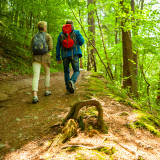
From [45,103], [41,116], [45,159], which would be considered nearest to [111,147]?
[45,159]

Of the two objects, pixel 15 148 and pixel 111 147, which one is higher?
pixel 111 147

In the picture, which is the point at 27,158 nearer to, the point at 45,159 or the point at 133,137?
the point at 45,159

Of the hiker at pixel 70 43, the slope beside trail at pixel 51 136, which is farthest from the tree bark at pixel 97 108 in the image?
the hiker at pixel 70 43

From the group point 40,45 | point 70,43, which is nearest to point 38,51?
point 40,45

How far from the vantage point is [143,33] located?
562cm

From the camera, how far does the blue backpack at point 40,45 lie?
3566 millimetres

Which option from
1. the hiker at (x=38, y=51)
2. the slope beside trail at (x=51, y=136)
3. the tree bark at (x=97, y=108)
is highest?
the hiker at (x=38, y=51)

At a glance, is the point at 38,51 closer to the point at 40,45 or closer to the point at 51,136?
the point at 40,45

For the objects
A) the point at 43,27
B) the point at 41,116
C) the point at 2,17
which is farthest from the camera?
the point at 2,17

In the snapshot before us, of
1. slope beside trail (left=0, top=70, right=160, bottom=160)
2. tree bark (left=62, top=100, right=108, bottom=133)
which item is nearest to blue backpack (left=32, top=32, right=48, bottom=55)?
slope beside trail (left=0, top=70, right=160, bottom=160)

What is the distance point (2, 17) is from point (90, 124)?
661cm

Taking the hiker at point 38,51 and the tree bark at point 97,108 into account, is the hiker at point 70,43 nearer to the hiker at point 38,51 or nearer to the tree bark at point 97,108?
the hiker at point 38,51

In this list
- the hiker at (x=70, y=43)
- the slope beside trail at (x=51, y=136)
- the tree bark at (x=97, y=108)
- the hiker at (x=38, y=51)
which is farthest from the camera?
the hiker at (x=70, y=43)

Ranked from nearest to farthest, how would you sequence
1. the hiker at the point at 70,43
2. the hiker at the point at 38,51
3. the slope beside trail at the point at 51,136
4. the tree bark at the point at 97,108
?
1. the slope beside trail at the point at 51,136
2. the tree bark at the point at 97,108
3. the hiker at the point at 38,51
4. the hiker at the point at 70,43
